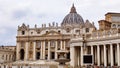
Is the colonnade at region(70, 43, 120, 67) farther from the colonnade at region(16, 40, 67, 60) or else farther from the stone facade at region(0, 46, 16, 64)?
the stone facade at region(0, 46, 16, 64)

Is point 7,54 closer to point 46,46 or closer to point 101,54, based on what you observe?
point 46,46

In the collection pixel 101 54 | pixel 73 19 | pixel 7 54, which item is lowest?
pixel 7 54

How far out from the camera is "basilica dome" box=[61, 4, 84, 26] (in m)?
108

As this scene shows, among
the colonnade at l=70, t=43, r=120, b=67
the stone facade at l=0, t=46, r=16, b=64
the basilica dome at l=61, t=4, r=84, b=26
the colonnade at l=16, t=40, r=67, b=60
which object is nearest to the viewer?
the colonnade at l=70, t=43, r=120, b=67

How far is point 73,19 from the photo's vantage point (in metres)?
110

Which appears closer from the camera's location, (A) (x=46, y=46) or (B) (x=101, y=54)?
(B) (x=101, y=54)

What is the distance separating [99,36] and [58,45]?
40.1 meters

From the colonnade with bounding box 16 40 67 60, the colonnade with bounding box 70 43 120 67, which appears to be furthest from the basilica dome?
the colonnade with bounding box 70 43 120 67

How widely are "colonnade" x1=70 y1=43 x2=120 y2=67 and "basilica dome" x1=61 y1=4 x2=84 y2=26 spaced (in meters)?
41.4

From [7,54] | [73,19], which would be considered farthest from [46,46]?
[7,54]

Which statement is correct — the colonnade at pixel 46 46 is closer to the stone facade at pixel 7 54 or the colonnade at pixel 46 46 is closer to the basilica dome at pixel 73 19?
the stone facade at pixel 7 54

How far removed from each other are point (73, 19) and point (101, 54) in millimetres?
A: 48413

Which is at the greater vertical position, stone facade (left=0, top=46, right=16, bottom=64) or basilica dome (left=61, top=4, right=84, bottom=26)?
basilica dome (left=61, top=4, right=84, bottom=26)

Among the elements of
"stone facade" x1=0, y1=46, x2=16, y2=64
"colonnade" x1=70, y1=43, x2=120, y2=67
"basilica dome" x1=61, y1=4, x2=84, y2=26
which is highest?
"basilica dome" x1=61, y1=4, x2=84, y2=26
